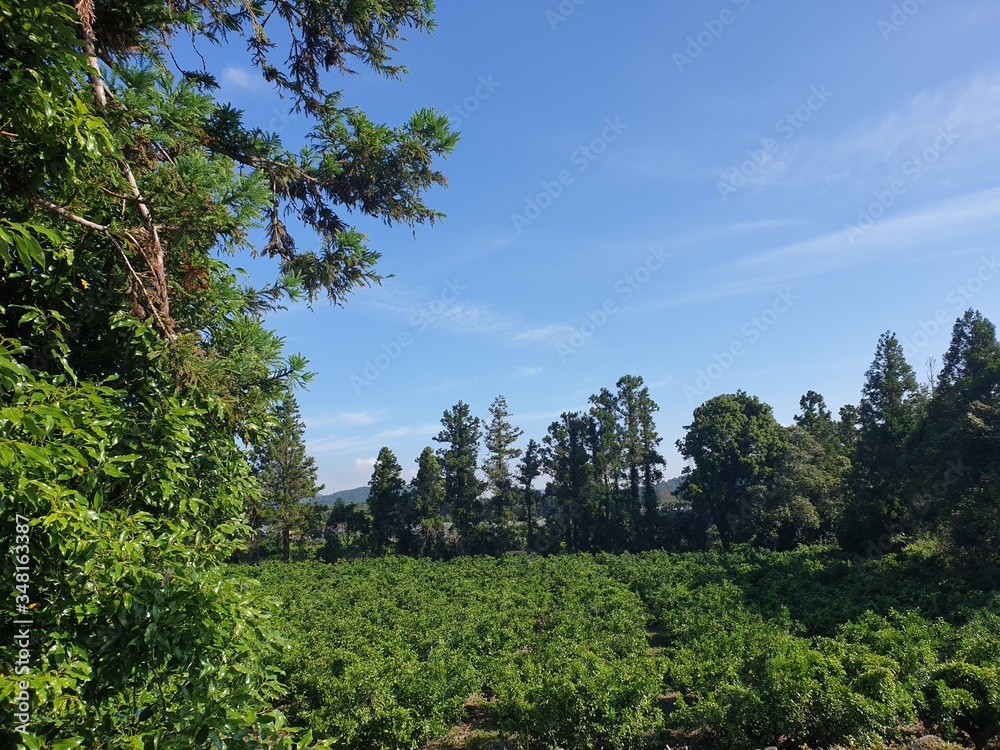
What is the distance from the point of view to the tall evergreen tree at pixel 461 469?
43125 mm

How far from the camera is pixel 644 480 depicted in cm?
4578

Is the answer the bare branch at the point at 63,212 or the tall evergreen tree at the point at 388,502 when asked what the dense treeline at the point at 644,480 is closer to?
the tall evergreen tree at the point at 388,502

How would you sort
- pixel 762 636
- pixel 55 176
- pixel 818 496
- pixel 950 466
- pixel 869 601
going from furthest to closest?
pixel 818 496 < pixel 950 466 < pixel 869 601 < pixel 762 636 < pixel 55 176

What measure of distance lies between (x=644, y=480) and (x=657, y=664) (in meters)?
35.5

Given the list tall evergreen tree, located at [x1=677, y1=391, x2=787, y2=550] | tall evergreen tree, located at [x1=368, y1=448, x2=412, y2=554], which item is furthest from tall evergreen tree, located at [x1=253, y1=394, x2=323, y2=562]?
tall evergreen tree, located at [x1=677, y1=391, x2=787, y2=550]

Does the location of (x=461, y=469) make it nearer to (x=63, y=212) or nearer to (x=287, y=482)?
(x=287, y=482)

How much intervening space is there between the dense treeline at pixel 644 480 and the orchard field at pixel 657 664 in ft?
44.3

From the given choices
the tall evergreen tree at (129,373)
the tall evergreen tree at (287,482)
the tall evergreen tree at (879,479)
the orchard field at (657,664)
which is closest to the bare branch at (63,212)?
the tall evergreen tree at (129,373)

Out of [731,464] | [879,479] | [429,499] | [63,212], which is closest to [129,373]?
[63,212]

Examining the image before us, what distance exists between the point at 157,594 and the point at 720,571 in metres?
28.2

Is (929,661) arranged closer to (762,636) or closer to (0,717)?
(762,636)

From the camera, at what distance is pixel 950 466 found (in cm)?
2083

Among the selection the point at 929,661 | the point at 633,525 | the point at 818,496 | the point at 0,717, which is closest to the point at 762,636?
the point at 929,661

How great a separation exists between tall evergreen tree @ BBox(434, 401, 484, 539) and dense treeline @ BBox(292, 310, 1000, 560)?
10 cm
